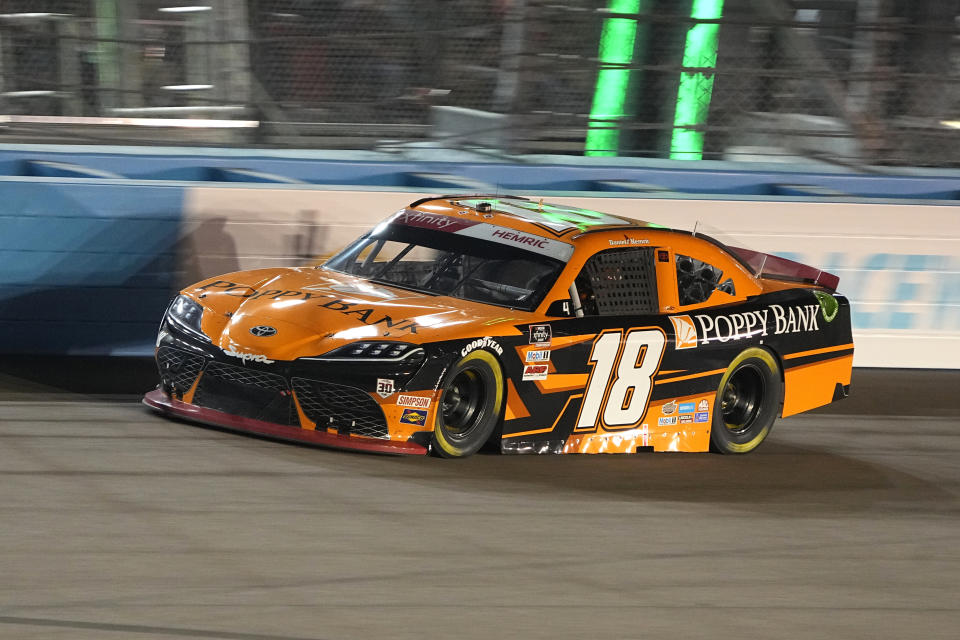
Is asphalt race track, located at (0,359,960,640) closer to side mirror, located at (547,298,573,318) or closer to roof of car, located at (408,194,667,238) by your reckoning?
side mirror, located at (547,298,573,318)

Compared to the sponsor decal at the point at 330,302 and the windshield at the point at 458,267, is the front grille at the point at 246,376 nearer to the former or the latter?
the sponsor decal at the point at 330,302

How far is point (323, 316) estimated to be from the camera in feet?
21.9

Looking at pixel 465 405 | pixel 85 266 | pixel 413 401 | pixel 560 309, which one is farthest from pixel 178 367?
pixel 85 266

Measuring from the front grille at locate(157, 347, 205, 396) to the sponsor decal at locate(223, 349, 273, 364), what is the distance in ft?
0.57

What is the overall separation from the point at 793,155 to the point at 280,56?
481cm

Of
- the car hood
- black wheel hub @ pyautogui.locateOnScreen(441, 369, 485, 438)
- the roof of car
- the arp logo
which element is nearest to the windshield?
the car hood

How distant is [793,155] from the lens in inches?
517

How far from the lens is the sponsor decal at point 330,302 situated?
6598mm

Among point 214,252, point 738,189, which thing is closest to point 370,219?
point 214,252

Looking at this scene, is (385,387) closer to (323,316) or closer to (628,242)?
(323,316)

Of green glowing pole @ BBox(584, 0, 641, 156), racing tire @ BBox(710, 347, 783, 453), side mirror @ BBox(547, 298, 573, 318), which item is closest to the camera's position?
side mirror @ BBox(547, 298, 573, 318)

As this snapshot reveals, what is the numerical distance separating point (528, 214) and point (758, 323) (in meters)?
1.41

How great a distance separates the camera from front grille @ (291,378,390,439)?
642cm

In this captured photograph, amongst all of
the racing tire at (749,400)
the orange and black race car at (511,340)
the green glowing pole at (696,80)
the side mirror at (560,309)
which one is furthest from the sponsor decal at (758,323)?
the green glowing pole at (696,80)
